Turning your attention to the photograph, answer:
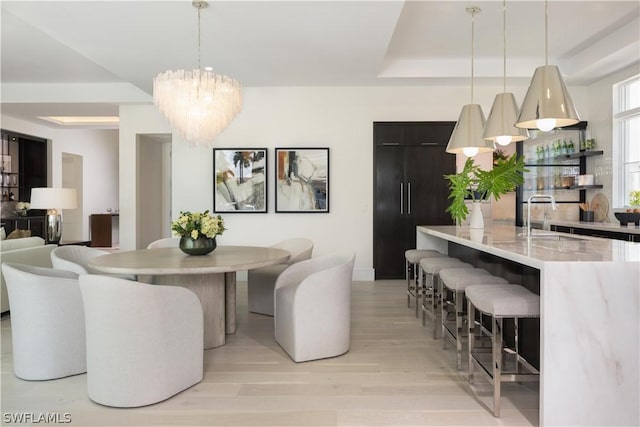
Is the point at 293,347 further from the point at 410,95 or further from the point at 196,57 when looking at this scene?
the point at 410,95

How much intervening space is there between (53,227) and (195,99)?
3.34m

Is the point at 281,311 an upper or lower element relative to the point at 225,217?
lower

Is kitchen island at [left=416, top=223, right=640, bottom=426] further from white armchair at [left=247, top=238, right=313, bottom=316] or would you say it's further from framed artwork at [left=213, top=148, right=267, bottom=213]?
framed artwork at [left=213, top=148, right=267, bottom=213]

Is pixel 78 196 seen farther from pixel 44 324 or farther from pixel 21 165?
pixel 44 324

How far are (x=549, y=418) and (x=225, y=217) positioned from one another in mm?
4923

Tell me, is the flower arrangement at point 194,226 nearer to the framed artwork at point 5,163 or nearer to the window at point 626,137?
the window at point 626,137

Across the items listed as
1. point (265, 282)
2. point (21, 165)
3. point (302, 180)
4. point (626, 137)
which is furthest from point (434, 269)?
point (21, 165)

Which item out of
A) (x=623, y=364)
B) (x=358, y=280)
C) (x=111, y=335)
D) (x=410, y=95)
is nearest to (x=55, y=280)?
(x=111, y=335)

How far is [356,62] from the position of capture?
4895 mm

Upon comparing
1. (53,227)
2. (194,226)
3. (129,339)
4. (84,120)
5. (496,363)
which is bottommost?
(496,363)

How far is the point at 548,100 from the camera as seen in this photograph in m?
2.65

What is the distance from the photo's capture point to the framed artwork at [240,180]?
605cm

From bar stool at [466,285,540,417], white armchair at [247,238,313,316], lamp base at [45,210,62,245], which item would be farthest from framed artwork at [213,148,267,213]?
bar stool at [466,285,540,417]

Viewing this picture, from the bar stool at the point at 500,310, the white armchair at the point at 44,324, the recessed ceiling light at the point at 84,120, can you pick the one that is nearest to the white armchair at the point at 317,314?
the bar stool at the point at 500,310
